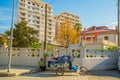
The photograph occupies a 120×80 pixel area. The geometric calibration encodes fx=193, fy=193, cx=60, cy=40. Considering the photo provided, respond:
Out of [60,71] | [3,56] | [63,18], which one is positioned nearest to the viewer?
[60,71]

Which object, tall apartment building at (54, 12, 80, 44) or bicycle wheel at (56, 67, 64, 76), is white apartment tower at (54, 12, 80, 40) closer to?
tall apartment building at (54, 12, 80, 44)

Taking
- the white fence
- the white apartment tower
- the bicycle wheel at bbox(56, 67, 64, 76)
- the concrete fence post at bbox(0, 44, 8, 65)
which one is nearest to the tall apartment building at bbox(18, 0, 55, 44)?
the white apartment tower

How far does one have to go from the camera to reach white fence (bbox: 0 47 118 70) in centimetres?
1341

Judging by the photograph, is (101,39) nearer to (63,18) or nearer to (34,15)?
(34,15)

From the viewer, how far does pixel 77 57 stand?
1351 centimetres

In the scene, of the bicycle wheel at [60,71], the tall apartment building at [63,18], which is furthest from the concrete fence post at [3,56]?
the tall apartment building at [63,18]

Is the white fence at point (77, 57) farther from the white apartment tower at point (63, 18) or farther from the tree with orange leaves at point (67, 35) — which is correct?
the white apartment tower at point (63, 18)

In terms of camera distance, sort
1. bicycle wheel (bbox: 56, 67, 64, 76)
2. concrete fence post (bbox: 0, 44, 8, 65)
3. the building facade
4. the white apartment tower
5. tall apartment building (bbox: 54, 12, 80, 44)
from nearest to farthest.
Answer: bicycle wheel (bbox: 56, 67, 64, 76)
concrete fence post (bbox: 0, 44, 8, 65)
the building facade
tall apartment building (bbox: 54, 12, 80, 44)
the white apartment tower

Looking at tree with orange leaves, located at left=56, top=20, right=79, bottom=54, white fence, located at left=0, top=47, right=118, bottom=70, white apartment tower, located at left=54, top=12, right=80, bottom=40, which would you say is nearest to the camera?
white fence, located at left=0, top=47, right=118, bottom=70

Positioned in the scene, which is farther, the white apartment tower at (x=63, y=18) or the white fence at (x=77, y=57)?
the white apartment tower at (x=63, y=18)

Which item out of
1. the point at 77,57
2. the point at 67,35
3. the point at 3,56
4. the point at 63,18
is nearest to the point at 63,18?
the point at 63,18

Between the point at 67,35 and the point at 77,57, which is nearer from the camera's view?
the point at 77,57

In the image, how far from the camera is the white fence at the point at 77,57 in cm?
1341

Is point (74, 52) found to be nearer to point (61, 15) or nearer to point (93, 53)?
point (93, 53)
